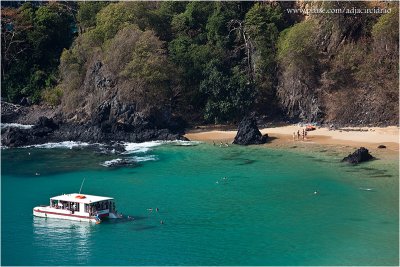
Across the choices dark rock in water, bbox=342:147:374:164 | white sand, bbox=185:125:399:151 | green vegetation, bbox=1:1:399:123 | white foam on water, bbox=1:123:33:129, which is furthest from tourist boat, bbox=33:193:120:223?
white foam on water, bbox=1:123:33:129

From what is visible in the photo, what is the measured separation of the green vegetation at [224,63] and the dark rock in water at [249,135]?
4.68 metres

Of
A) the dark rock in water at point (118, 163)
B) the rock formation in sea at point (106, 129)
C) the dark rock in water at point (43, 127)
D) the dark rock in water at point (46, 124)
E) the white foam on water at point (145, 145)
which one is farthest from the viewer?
the dark rock in water at point (46, 124)

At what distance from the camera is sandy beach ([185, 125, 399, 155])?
178 feet

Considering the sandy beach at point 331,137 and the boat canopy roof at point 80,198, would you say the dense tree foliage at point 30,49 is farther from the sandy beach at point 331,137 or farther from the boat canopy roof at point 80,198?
the boat canopy roof at point 80,198

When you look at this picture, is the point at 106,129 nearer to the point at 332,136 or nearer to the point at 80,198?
the point at 332,136

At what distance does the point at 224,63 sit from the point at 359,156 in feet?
64.0

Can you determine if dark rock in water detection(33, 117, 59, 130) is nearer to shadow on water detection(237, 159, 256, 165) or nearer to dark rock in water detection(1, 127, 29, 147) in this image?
dark rock in water detection(1, 127, 29, 147)

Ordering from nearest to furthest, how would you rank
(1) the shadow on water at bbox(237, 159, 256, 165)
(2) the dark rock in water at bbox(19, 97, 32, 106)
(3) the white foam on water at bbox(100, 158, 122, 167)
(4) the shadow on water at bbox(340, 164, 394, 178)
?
(4) the shadow on water at bbox(340, 164, 394, 178), (1) the shadow on water at bbox(237, 159, 256, 165), (3) the white foam on water at bbox(100, 158, 122, 167), (2) the dark rock in water at bbox(19, 97, 32, 106)

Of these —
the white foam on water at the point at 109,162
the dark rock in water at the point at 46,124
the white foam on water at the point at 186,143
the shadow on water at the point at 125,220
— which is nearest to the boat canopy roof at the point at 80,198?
the shadow on water at the point at 125,220

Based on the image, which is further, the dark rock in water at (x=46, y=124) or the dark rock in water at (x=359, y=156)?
the dark rock in water at (x=46, y=124)

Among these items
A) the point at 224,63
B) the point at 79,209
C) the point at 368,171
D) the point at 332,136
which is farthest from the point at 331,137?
the point at 79,209

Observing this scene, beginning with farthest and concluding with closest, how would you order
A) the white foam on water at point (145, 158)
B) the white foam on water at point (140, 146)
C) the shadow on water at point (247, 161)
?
the white foam on water at point (140, 146) < the white foam on water at point (145, 158) < the shadow on water at point (247, 161)

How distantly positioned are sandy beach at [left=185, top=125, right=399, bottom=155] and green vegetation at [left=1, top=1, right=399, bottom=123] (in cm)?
218

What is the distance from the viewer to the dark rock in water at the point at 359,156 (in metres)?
49.4
